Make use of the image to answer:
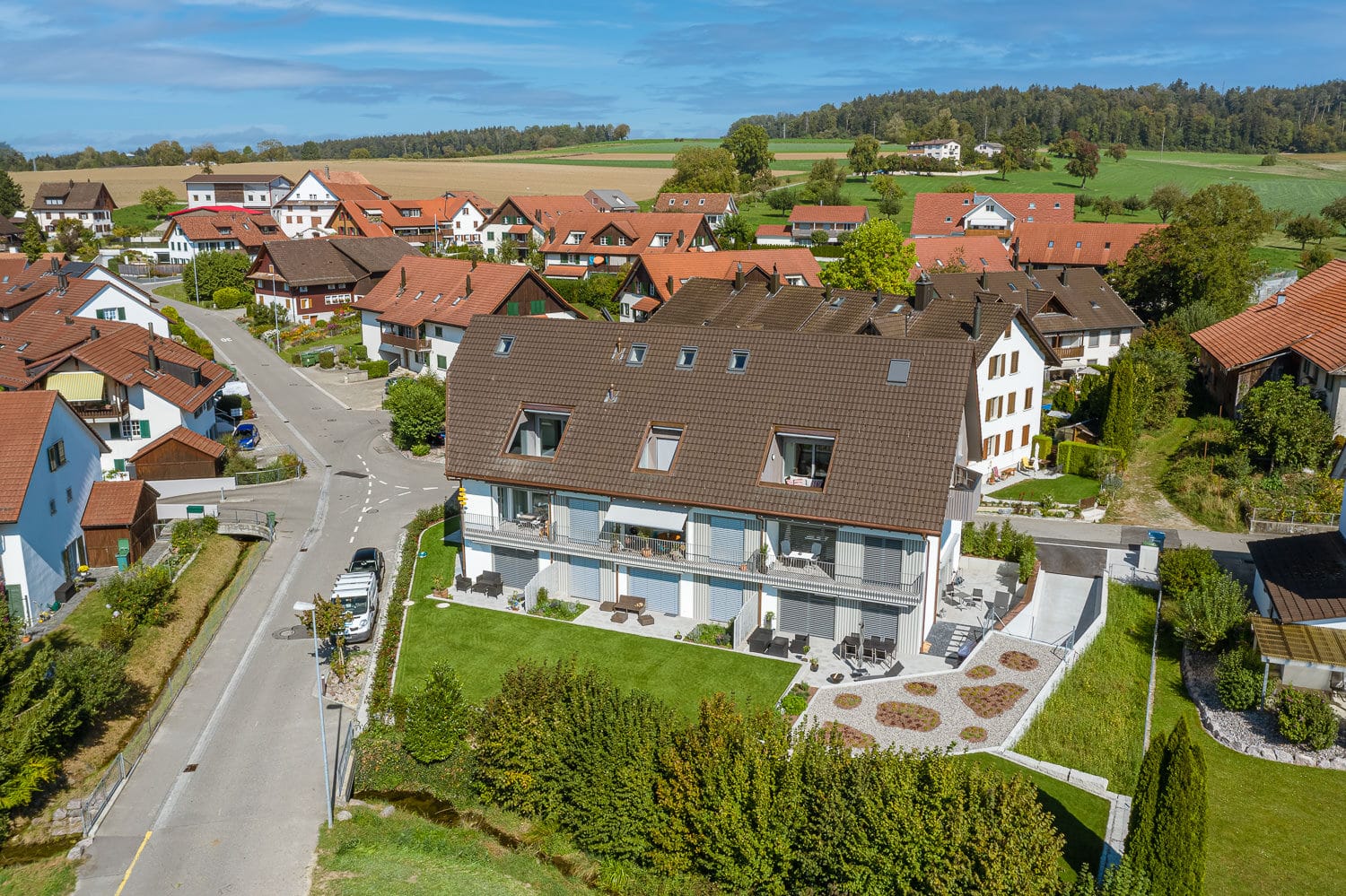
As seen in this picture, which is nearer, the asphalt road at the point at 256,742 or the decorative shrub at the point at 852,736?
the asphalt road at the point at 256,742

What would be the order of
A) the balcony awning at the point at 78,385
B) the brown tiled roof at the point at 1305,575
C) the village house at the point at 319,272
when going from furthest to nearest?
1. the village house at the point at 319,272
2. the balcony awning at the point at 78,385
3. the brown tiled roof at the point at 1305,575

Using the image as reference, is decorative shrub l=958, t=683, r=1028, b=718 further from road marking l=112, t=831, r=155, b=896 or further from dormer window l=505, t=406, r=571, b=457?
road marking l=112, t=831, r=155, b=896

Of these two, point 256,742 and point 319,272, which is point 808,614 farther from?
point 319,272

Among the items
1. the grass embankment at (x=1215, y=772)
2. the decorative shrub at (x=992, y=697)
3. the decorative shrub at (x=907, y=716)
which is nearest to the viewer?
the grass embankment at (x=1215, y=772)

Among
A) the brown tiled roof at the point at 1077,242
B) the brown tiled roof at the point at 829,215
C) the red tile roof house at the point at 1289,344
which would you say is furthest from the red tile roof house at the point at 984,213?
the red tile roof house at the point at 1289,344

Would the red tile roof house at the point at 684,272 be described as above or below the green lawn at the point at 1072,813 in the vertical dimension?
above

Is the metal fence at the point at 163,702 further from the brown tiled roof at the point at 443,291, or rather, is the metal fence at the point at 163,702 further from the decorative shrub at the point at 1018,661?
the brown tiled roof at the point at 443,291

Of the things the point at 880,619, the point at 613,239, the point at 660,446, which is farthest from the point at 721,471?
the point at 613,239

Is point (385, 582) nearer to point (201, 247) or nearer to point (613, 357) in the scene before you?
point (613, 357)
